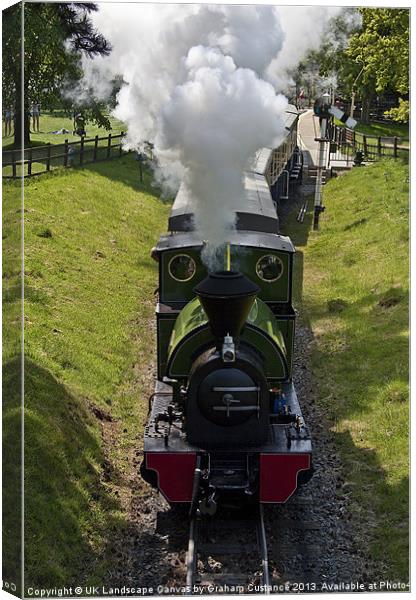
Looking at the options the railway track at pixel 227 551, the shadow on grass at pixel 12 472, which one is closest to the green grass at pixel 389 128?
the railway track at pixel 227 551

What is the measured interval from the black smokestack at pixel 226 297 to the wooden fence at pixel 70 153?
8.53m

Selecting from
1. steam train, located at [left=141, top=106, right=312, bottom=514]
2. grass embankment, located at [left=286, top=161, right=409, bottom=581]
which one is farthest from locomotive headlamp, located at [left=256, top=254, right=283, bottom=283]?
grass embankment, located at [left=286, top=161, right=409, bottom=581]

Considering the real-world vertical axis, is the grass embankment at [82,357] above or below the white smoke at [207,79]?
below

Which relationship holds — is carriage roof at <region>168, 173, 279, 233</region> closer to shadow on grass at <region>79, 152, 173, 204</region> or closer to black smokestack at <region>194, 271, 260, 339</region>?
black smokestack at <region>194, 271, 260, 339</region>

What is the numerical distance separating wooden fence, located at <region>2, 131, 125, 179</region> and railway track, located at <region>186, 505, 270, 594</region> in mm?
8828

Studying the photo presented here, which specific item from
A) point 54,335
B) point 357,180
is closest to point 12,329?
point 54,335

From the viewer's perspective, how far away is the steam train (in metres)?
6.88

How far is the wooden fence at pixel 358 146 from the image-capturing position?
1573 cm

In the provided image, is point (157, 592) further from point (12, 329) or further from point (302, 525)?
point (12, 329)

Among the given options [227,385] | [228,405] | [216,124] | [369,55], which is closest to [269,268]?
[227,385]

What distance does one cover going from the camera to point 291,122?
18734 millimetres

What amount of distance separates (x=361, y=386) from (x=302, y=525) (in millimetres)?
3187

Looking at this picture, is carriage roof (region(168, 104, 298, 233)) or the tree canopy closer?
the tree canopy

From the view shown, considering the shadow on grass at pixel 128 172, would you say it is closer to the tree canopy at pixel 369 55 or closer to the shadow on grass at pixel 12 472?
the tree canopy at pixel 369 55
